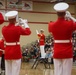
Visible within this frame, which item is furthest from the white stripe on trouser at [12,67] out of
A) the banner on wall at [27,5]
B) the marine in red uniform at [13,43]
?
the banner on wall at [27,5]

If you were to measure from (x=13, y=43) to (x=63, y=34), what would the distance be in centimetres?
Result: 119

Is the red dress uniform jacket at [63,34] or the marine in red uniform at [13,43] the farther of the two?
the marine in red uniform at [13,43]

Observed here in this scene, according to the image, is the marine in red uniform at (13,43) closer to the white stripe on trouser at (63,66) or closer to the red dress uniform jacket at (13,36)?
the red dress uniform jacket at (13,36)

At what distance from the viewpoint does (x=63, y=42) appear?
5059 millimetres

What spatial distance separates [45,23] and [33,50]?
260cm

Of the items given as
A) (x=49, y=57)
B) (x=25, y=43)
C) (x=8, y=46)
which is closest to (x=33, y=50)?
(x=25, y=43)

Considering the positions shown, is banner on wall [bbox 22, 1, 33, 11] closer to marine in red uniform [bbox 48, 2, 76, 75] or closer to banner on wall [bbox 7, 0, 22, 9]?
banner on wall [bbox 7, 0, 22, 9]

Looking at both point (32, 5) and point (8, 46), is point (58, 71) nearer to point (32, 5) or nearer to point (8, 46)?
point (8, 46)

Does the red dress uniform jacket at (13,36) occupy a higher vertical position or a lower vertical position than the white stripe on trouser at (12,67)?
higher

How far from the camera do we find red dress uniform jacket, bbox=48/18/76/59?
497 cm

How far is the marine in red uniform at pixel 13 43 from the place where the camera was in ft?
18.6

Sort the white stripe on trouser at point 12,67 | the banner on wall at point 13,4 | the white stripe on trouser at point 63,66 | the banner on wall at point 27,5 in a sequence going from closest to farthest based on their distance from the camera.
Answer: the white stripe on trouser at point 63,66, the white stripe on trouser at point 12,67, the banner on wall at point 13,4, the banner on wall at point 27,5

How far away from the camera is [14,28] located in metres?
5.71

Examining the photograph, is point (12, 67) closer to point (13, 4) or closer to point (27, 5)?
point (13, 4)
